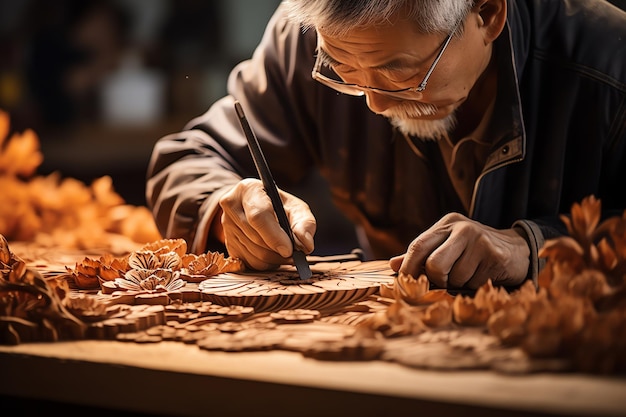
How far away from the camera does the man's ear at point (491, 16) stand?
63.7 inches

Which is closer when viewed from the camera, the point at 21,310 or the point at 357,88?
the point at 21,310

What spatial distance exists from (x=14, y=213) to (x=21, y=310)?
3.70ft

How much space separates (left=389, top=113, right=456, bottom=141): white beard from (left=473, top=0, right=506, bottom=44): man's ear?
0.72 feet

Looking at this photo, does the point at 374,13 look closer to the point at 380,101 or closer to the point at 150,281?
the point at 380,101

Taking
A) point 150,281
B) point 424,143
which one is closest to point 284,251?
point 150,281

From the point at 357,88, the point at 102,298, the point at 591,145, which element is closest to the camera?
the point at 102,298

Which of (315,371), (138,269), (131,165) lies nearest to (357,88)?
(138,269)

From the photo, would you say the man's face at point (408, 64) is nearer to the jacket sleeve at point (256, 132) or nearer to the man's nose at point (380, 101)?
the man's nose at point (380, 101)

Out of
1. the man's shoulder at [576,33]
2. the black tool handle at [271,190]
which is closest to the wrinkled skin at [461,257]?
the black tool handle at [271,190]

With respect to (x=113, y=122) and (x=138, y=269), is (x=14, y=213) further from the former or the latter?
(x=113, y=122)

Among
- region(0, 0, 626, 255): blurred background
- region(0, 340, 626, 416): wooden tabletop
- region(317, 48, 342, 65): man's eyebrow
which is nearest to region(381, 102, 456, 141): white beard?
region(317, 48, 342, 65): man's eyebrow

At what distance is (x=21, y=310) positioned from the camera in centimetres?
127

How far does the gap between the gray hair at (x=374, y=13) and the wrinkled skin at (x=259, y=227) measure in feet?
1.28

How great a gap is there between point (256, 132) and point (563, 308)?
128cm
